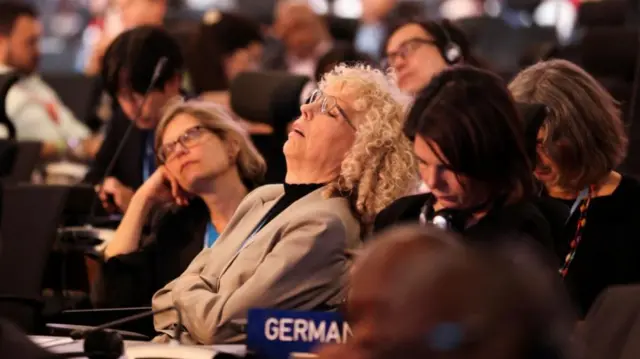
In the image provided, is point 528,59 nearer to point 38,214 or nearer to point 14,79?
point 14,79

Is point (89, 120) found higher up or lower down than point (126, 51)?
lower down

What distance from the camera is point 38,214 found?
4426mm

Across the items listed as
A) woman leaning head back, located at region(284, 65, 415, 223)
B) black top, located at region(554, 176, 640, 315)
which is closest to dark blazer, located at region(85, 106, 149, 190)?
woman leaning head back, located at region(284, 65, 415, 223)

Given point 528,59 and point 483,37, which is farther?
point 483,37

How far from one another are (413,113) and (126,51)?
2801 millimetres

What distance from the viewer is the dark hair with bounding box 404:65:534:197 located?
2594 mm

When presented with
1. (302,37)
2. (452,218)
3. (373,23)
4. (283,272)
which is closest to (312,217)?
(283,272)

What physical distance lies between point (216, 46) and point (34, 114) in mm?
990

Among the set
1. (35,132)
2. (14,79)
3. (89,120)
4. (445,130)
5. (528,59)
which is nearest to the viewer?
(445,130)

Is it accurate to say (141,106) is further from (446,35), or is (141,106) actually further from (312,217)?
(312,217)

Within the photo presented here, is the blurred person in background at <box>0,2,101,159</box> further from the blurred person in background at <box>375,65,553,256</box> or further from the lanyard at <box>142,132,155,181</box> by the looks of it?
the blurred person in background at <box>375,65,553,256</box>

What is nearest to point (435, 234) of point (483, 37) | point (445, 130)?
point (445, 130)

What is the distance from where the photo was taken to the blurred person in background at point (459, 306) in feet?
4.46

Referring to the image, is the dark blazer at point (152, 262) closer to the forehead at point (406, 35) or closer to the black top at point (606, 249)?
the black top at point (606, 249)
